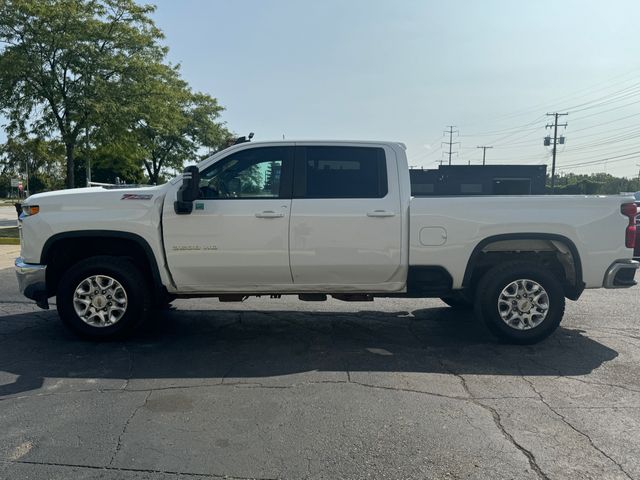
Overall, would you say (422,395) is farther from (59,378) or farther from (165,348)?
(59,378)

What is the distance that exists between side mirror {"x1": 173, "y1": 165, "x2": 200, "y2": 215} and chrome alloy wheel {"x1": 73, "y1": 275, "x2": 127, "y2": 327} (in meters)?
1.11

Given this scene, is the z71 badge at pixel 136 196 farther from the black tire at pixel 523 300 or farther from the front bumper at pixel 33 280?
the black tire at pixel 523 300

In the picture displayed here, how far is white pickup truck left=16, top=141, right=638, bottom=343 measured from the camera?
5.18 meters

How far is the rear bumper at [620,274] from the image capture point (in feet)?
17.4

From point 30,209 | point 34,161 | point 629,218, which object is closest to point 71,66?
point 30,209

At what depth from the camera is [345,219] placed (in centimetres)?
519

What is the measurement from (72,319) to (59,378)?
985mm

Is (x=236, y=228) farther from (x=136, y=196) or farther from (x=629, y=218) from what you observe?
(x=629, y=218)

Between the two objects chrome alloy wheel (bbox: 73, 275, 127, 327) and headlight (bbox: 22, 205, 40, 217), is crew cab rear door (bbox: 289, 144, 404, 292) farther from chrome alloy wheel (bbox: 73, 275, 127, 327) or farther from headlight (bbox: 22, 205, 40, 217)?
headlight (bbox: 22, 205, 40, 217)

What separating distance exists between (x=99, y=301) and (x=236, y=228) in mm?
1638

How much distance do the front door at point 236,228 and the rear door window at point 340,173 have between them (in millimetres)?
157

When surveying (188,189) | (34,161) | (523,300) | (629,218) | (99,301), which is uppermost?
(34,161)

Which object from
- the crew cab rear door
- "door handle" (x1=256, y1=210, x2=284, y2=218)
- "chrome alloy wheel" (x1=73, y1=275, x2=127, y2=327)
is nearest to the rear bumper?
the crew cab rear door

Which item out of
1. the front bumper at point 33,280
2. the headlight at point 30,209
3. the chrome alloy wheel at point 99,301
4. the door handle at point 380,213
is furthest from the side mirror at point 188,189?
the door handle at point 380,213
